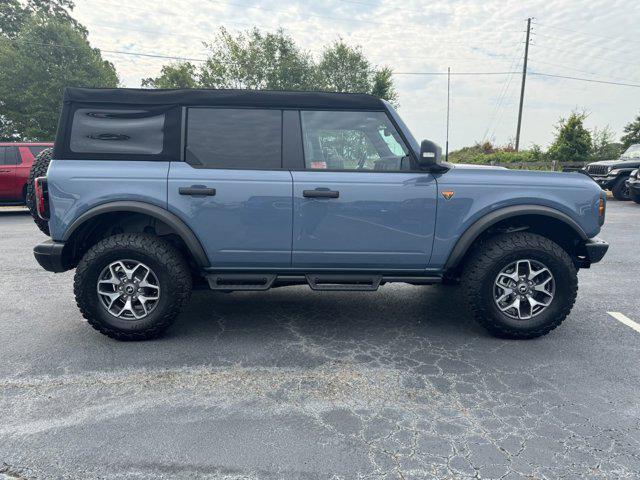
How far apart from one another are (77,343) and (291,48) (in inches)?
1382

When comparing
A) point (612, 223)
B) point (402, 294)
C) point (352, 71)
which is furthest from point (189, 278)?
point (352, 71)

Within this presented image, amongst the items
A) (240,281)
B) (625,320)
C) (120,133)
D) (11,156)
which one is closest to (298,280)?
(240,281)

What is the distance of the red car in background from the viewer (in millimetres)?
10516

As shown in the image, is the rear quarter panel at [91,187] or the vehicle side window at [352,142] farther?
the vehicle side window at [352,142]

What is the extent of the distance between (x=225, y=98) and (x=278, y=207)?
1.00 m

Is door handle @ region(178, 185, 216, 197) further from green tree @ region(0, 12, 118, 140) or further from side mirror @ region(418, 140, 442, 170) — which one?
green tree @ region(0, 12, 118, 140)

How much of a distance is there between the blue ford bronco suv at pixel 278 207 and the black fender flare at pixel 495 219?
0.01 meters

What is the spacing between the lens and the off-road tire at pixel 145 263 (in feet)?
10.8

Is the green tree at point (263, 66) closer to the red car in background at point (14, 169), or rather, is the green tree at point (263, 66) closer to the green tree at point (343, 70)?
the green tree at point (343, 70)

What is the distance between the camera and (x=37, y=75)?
2359 cm

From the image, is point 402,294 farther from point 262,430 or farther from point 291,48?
point 291,48

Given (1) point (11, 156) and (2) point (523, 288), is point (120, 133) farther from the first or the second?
(1) point (11, 156)

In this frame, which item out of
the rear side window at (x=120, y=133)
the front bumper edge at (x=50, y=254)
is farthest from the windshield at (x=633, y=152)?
the front bumper edge at (x=50, y=254)

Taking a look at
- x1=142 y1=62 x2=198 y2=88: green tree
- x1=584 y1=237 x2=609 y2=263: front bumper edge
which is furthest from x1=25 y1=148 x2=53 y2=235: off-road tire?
x1=142 y1=62 x2=198 y2=88: green tree
